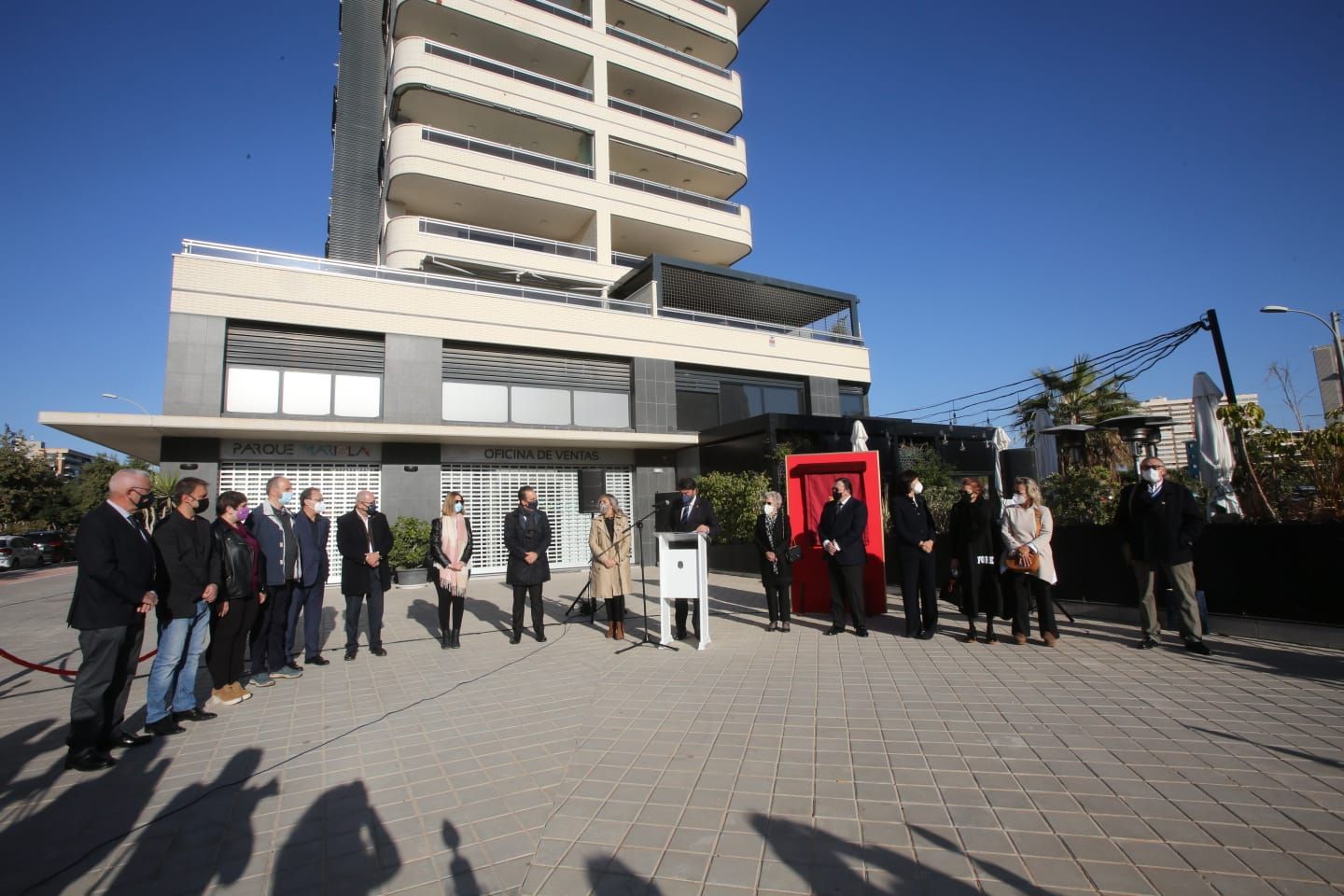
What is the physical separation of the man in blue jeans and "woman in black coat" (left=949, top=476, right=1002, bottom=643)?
7.30 m

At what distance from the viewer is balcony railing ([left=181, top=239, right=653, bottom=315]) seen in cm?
1517

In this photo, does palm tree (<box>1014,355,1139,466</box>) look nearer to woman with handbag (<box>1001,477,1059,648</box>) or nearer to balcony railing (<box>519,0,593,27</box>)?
woman with handbag (<box>1001,477,1059,648</box>)

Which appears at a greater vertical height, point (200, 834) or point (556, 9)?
point (556, 9)

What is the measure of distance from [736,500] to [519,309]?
334 inches

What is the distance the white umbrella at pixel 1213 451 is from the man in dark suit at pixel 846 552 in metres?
4.33

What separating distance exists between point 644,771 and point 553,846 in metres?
0.91

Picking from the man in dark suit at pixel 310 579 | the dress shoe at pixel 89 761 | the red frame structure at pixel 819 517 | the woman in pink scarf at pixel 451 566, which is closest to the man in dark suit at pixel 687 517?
the red frame structure at pixel 819 517

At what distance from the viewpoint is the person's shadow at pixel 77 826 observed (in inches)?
109

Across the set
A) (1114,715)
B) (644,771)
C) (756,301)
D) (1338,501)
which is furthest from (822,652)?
(756,301)

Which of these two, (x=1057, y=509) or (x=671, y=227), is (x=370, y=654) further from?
(x=671, y=227)

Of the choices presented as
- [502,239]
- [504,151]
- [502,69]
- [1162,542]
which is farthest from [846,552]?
[502,69]

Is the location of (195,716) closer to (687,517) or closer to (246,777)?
(246,777)

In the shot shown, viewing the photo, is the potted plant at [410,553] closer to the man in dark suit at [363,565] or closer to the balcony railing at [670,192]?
the man in dark suit at [363,565]

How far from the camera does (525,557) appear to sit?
7.76m
